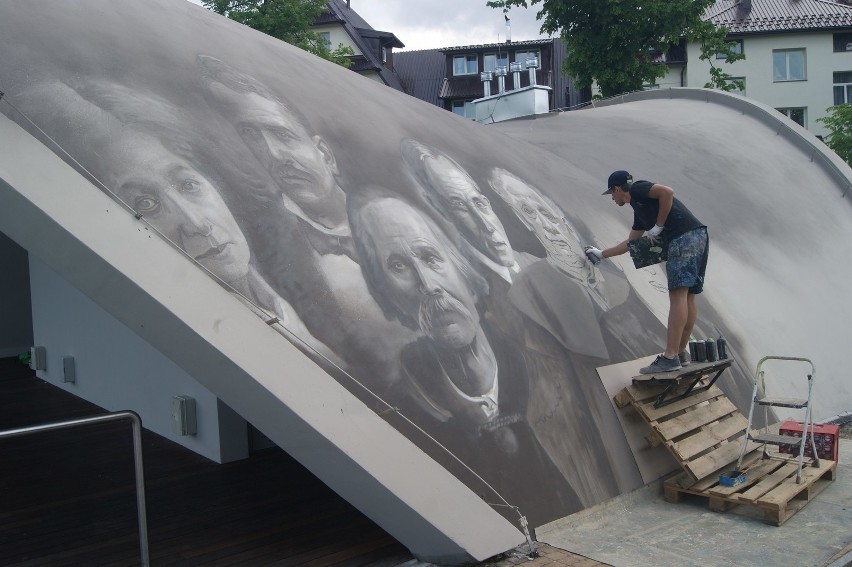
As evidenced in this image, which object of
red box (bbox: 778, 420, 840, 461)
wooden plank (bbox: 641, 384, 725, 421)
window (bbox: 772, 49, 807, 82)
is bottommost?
red box (bbox: 778, 420, 840, 461)

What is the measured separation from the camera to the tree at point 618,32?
857 inches

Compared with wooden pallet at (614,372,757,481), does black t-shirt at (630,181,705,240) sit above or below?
above

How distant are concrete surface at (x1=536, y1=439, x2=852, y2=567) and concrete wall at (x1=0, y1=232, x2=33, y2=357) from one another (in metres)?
10.9

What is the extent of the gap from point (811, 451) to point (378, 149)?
15.1 feet

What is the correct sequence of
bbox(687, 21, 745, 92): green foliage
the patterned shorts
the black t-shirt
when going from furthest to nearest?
1. bbox(687, 21, 745, 92): green foliage
2. the black t-shirt
3. the patterned shorts

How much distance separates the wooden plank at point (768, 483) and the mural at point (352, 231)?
0.85 metres

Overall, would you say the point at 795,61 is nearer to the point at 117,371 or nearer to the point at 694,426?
the point at 694,426

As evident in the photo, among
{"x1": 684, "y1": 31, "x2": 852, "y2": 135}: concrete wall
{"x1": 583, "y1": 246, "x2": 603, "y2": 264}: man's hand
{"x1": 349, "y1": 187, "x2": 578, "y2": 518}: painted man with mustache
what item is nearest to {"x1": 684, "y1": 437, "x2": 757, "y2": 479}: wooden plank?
{"x1": 349, "y1": 187, "x2": 578, "y2": 518}: painted man with mustache

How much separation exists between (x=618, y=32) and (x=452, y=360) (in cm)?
1887

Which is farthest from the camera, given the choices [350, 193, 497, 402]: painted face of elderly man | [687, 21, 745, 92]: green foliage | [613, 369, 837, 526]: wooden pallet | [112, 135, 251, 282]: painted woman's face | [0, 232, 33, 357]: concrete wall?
[687, 21, 745, 92]: green foliage

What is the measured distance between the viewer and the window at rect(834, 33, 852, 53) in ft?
141

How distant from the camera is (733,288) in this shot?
9062 mm

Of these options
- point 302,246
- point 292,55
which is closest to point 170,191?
point 302,246

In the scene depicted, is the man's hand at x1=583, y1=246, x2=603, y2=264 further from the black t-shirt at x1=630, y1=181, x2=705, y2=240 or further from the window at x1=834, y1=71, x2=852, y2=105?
the window at x1=834, y1=71, x2=852, y2=105
